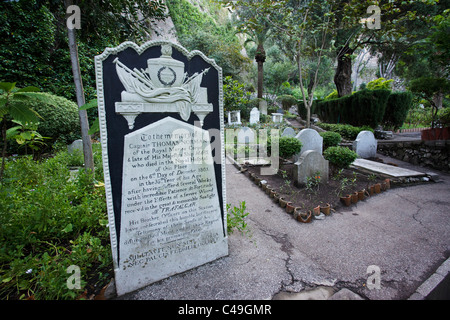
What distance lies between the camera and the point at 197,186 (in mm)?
2381

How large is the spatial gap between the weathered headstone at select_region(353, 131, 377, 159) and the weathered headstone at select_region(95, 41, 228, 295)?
6845mm

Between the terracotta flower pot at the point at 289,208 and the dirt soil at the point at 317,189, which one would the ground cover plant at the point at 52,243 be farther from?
the dirt soil at the point at 317,189

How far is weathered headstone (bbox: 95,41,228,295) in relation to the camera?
6.42ft

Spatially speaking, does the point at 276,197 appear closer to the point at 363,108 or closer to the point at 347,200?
the point at 347,200

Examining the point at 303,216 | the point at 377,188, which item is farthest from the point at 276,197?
the point at 377,188

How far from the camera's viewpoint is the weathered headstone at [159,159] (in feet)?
6.42

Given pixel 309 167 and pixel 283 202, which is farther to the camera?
pixel 309 167

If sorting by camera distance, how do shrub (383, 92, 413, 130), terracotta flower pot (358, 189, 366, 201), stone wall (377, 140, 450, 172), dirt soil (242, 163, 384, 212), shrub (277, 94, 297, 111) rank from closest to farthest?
dirt soil (242, 163, 384, 212) < terracotta flower pot (358, 189, 366, 201) < stone wall (377, 140, 450, 172) < shrub (383, 92, 413, 130) < shrub (277, 94, 297, 111)

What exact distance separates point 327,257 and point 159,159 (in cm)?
233

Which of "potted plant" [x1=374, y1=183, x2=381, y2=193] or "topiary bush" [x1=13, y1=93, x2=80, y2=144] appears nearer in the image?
"potted plant" [x1=374, y1=183, x2=381, y2=193]

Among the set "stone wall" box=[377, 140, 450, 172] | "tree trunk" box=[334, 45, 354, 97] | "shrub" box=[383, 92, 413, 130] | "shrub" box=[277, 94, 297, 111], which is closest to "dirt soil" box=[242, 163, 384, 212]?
"stone wall" box=[377, 140, 450, 172]

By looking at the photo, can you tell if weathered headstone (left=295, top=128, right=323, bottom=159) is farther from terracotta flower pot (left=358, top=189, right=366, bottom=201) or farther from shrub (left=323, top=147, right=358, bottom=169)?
terracotta flower pot (left=358, top=189, right=366, bottom=201)

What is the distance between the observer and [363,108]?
10.9 meters
